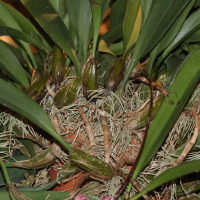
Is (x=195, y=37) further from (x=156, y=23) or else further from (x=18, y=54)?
(x=18, y=54)

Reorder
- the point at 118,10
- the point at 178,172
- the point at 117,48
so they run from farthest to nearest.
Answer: the point at 118,10
the point at 117,48
the point at 178,172

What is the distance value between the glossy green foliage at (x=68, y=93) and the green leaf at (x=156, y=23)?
0.10m

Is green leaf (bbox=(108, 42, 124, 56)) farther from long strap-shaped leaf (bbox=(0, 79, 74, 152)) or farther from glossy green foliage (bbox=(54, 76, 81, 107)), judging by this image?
long strap-shaped leaf (bbox=(0, 79, 74, 152))

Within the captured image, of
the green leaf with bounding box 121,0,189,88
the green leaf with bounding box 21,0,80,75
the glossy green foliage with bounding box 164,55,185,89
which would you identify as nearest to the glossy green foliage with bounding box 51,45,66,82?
the green leaf with bounding box 21,0,80,75

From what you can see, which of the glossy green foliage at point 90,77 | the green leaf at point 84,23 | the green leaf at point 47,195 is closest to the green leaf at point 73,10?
the green leaf at point 84,23

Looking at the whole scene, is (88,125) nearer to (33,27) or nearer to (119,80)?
(119,80)

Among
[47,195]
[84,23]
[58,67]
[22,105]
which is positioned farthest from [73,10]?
[47,195]

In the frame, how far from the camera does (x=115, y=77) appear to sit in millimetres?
465

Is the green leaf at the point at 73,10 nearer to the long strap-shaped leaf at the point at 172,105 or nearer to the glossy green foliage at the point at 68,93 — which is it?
the glossy green foliage at the point at 68,93

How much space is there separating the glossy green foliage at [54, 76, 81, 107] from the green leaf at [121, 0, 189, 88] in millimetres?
102

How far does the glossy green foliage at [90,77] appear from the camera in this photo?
45cm

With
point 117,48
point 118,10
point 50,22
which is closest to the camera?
point 50,22

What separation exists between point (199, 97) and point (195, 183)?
19cm

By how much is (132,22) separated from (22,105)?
0.31 m
